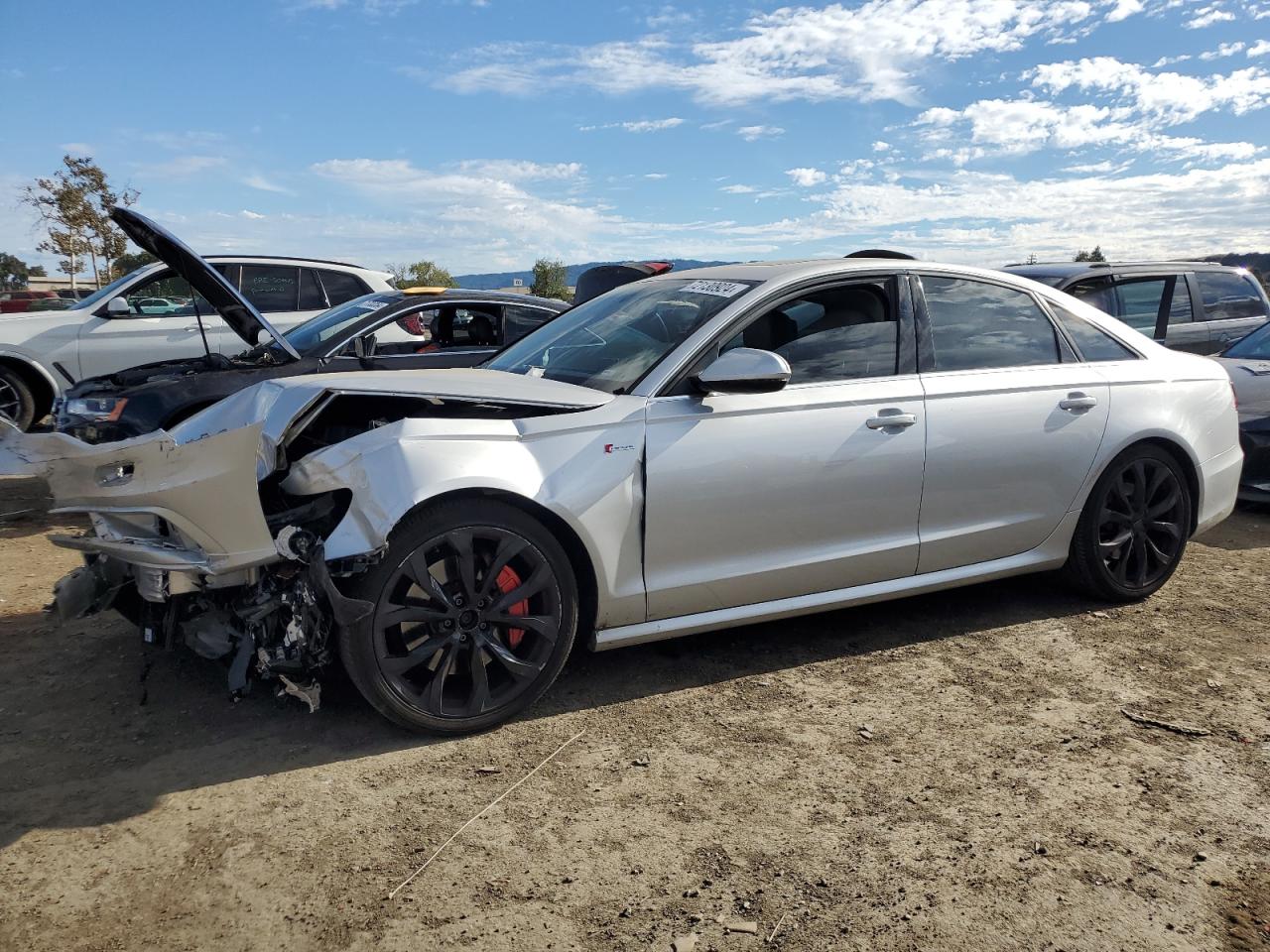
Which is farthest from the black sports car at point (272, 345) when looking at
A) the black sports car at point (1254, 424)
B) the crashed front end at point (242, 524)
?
the black sports car at point (1254, 424)

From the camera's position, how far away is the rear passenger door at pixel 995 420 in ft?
13.5

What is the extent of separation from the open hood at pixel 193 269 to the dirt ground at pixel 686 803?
180 centimetres

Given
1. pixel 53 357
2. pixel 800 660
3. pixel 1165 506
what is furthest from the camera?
pixel 53 357

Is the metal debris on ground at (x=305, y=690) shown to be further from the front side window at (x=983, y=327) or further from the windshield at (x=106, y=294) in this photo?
the windshield at (x=106, y=294)

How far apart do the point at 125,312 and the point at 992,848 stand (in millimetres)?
9005

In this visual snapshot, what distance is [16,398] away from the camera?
8.90m

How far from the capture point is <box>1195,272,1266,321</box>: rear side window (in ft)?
29.9

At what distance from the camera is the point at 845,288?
412 cm

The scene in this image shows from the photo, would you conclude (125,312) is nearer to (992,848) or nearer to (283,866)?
(283,866)

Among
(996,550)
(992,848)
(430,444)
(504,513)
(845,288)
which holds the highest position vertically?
(845,288)

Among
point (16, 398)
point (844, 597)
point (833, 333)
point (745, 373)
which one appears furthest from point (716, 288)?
point (16, 398)

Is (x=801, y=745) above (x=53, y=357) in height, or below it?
below

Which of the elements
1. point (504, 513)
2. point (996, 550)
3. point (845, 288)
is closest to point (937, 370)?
point (845, 288)

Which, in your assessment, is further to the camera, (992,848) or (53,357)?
(53,357)
